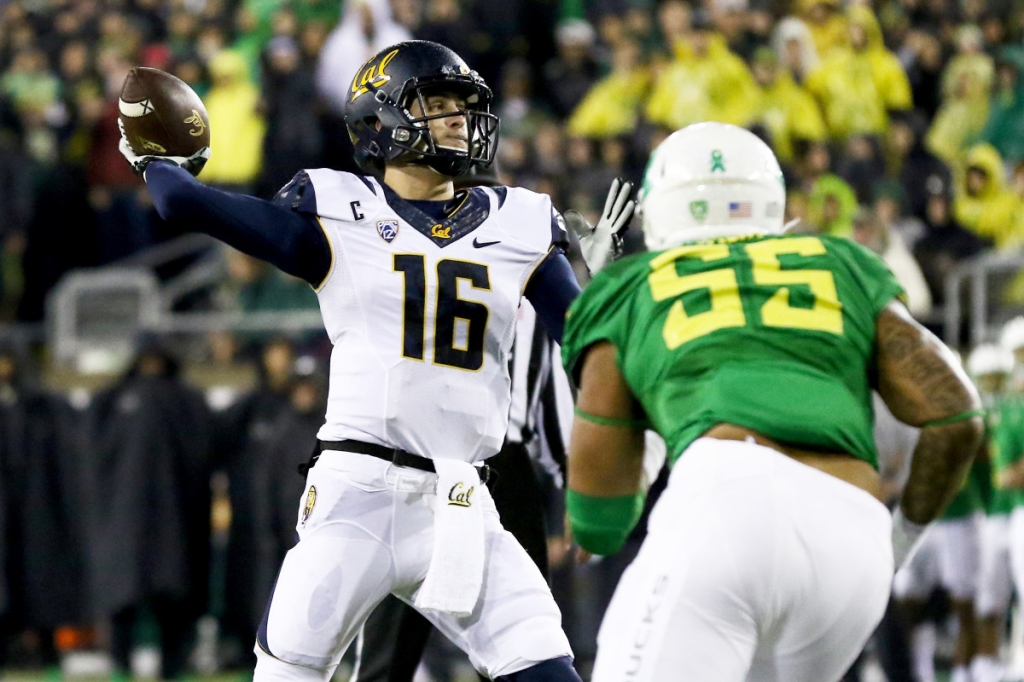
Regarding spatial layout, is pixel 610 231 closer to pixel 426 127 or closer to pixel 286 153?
pixel 426 127

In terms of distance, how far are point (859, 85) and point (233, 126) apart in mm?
4485

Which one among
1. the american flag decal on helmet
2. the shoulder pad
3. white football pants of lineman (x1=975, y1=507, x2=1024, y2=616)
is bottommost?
white football pants of lineman (x1=975, y1=507, x2=1024, y2=616)

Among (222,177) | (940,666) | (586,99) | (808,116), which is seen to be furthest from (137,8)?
(940,666)

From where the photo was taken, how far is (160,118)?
415cm

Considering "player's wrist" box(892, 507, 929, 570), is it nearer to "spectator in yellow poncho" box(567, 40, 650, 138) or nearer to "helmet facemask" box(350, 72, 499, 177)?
"helmet facemask" box(350, 72, 499, 177)

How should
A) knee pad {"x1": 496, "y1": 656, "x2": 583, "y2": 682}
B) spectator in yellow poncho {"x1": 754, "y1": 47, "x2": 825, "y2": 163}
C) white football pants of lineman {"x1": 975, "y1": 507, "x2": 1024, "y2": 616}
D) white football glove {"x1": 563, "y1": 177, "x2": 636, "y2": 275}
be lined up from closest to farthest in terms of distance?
knee pad {"x1": 496, "y1": 656, "x2": 583, "y2": 682}, white football glove {"x1": 563, "y1": 177, "x2": 636, "y2": 275}, white football pants of lineman {"x1": 975, "y1": 507, "x2": 1024, "y2": 616}, spectator in yellow poncho {"x1": 754, "y1": 47, "x2": 825, "y2": 163}

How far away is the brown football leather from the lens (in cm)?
415

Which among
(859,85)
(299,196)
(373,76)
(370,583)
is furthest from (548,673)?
(859,85)

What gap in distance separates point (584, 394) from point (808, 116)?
8512 millimetres

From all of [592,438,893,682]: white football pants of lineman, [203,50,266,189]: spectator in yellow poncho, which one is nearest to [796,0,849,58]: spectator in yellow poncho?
[203,50,266,189]: spectator in yellow poncho

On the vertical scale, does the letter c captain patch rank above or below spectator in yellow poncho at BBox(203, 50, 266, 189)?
below

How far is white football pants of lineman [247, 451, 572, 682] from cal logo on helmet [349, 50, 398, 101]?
3.15 ft

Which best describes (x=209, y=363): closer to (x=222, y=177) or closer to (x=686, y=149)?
(x=222, y=177)

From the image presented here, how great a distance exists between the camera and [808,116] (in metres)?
11.3
